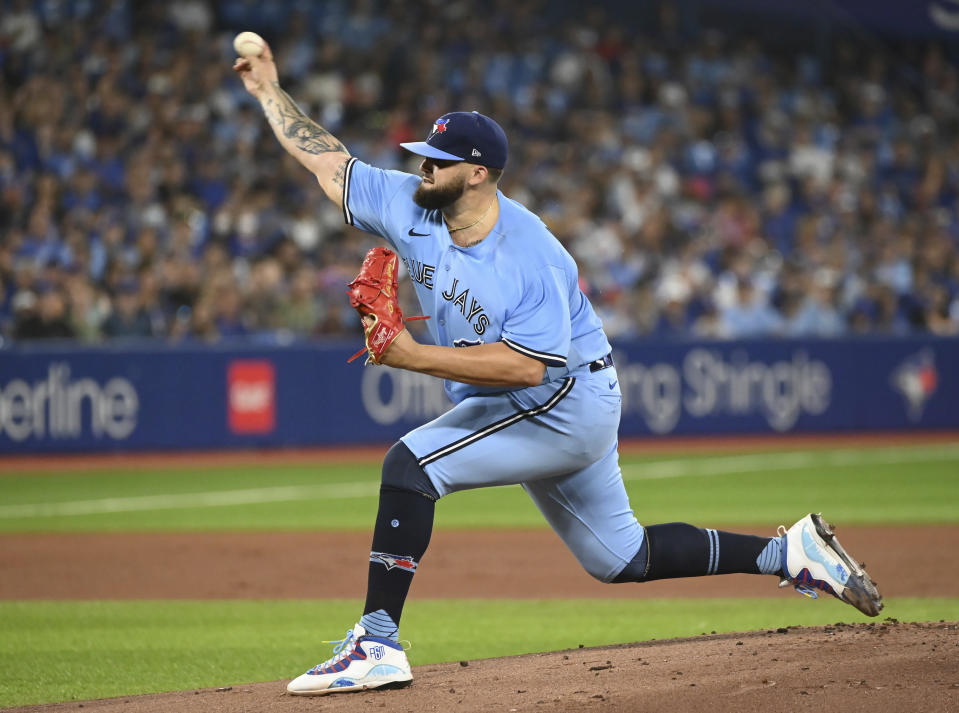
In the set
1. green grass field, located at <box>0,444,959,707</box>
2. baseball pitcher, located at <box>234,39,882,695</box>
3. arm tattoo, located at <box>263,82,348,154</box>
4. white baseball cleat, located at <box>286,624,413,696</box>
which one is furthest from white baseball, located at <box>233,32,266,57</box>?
green grass field, located at <box>0,444,959,707</box>

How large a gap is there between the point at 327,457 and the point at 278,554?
21.2 ft

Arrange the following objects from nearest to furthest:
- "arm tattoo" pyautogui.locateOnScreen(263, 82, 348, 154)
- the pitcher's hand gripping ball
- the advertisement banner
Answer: the pitcher's hand gripping ball → "arm tattoo" pyautogui.locateOnScreen(263, 82, 348, 154) → the advertisement banner

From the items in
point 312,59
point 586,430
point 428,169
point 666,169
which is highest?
point 312,59

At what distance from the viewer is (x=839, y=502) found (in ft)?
38.5

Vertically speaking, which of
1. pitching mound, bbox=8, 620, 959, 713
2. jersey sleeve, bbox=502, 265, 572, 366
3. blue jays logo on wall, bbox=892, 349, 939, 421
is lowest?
pitching mound, bbox=8, 620, 959, 713

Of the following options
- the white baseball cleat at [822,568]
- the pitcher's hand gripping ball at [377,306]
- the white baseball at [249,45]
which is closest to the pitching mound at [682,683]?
the white baseball cleat at [822,568]

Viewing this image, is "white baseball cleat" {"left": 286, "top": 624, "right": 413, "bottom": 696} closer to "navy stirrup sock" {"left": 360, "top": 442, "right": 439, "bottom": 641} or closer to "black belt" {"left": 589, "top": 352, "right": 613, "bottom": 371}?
"navy stirrup sock" {"left": 360, "top": 442, "right": 439, "bottom": 641}

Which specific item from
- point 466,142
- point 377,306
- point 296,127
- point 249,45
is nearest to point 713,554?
point 377,306

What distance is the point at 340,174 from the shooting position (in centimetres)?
499

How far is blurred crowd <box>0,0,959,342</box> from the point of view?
51.6ft

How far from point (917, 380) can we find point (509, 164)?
6.49 meters

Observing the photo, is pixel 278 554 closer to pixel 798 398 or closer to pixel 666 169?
pixel 798 398

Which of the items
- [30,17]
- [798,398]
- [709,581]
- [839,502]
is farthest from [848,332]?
[30,17]

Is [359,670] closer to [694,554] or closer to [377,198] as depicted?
[694,554]
